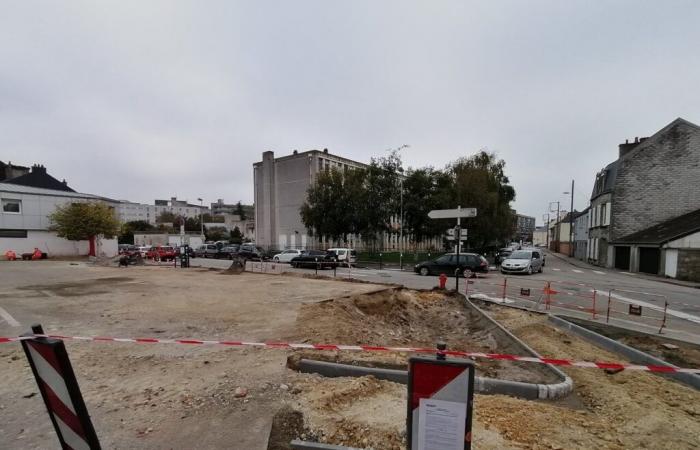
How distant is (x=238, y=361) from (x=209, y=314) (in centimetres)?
442

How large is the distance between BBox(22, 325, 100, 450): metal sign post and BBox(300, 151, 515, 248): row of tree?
103 feet

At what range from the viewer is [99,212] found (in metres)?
35.1

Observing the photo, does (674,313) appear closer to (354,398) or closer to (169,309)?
(354,398)

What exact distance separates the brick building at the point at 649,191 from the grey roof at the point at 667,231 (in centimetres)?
20

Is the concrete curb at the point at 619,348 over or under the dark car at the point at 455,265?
over

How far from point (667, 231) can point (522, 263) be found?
508 inches

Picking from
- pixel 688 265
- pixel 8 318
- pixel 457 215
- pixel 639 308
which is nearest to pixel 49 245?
pixel 8 318

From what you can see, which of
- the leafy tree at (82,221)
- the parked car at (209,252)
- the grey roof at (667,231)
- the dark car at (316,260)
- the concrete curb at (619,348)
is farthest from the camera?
the parked car at (209,252)

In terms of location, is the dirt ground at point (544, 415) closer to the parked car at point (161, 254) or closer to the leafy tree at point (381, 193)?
the leafy tree at point (381, 193)

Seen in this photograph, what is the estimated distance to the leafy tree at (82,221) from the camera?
3352cm

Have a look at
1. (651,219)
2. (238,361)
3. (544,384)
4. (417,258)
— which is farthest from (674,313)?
(651,219)

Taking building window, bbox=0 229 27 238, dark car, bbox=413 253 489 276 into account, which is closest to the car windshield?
dark car, bbox=413 253 489 276

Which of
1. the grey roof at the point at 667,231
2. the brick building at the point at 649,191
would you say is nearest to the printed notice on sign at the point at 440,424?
the grey roof at the point at 667,231

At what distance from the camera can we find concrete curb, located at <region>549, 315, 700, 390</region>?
5.19m
